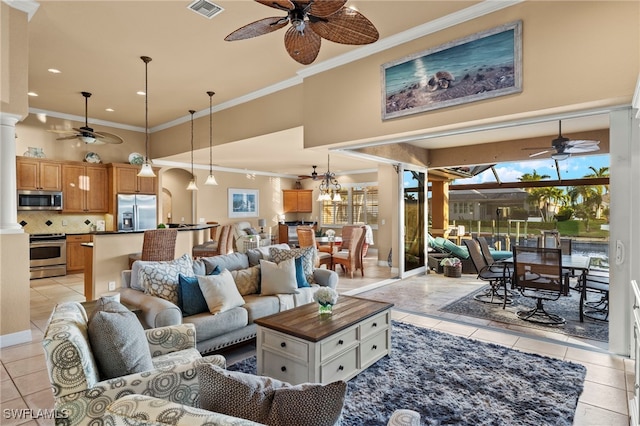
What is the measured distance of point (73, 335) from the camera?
150 centimetres

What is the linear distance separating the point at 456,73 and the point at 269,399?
349cm

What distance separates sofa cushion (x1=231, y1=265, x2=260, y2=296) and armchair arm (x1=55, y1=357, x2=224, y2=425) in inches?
79.0

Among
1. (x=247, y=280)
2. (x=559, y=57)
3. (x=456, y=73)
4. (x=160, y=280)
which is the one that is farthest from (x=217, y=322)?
(x=559, y=57)

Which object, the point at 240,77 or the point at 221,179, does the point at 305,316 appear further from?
the point at 221,179

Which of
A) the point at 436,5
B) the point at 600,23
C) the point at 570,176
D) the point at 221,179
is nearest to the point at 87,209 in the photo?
the point at 221,179

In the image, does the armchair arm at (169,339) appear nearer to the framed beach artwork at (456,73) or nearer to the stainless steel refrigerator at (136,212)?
the framed beach artwork at (456,73)

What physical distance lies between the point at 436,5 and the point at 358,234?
446 centimetres

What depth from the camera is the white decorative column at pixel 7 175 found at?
11.5 ft

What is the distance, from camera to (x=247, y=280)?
3814 millimetres

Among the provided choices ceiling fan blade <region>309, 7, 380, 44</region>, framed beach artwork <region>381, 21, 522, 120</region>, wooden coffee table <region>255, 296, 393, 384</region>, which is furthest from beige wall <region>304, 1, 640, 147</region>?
wooden coffee table <region>255, 296, 393, 384</region>

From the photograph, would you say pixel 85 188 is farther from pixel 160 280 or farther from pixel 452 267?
pixel 452 267

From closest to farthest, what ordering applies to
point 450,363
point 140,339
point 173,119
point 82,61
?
point 140,339
point 450,363
point 82,61
point 173,119

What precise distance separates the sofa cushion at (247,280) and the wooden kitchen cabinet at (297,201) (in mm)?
8617

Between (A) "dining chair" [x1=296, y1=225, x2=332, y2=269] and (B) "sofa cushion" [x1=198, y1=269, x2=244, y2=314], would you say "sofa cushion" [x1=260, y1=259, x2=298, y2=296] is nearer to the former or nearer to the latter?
(B) "sofa cushion" [x1=198, y1=269, x2=244, y2=314]
